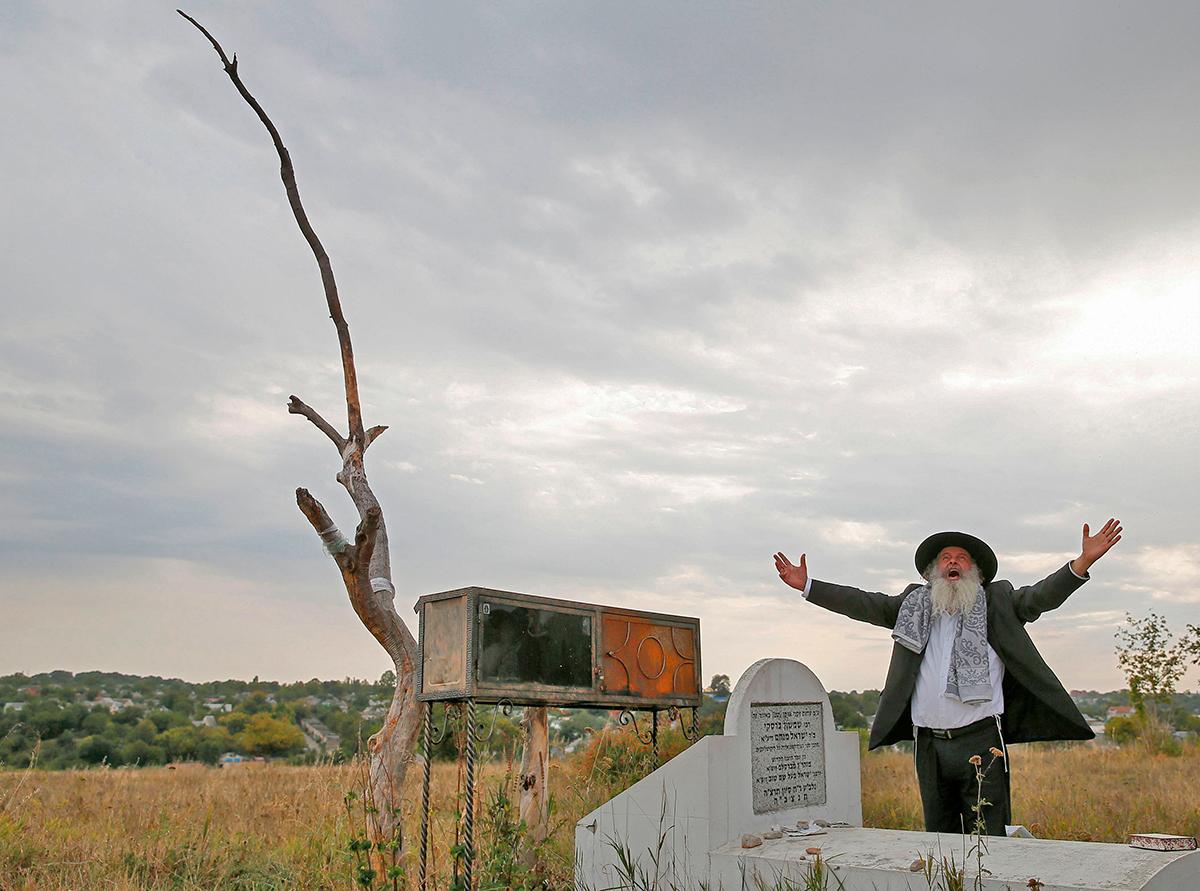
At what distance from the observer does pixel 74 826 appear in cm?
910

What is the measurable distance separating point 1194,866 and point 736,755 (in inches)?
89.0

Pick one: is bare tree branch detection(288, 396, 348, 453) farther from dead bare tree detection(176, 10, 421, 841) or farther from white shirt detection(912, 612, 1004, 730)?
white shirt detection(912, 612, 1004, 730)

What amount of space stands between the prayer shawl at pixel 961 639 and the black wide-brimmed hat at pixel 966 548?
28 centimetres

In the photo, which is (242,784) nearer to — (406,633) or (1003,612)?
(406,633)

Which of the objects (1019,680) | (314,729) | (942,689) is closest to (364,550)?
(942,689)

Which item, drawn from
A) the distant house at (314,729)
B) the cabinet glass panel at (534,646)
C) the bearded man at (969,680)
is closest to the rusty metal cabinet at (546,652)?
the cabinet glass panel at (534,646)

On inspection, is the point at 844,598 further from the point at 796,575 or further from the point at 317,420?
the point at 317,420

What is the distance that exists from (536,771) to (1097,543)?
3.95 metres

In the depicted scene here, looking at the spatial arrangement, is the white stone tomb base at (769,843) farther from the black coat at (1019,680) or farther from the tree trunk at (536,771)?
the tree trunk at (536,771)

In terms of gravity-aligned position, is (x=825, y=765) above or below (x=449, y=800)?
above

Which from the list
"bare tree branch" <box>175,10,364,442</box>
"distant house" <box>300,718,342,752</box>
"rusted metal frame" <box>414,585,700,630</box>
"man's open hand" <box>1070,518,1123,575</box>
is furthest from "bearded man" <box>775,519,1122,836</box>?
"distant house" <box>300,718,342,752</box>

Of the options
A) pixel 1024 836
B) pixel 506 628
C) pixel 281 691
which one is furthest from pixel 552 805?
pixel 281 691

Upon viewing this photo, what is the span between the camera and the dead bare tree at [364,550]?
7.86 m

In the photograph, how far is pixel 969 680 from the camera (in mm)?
6254
